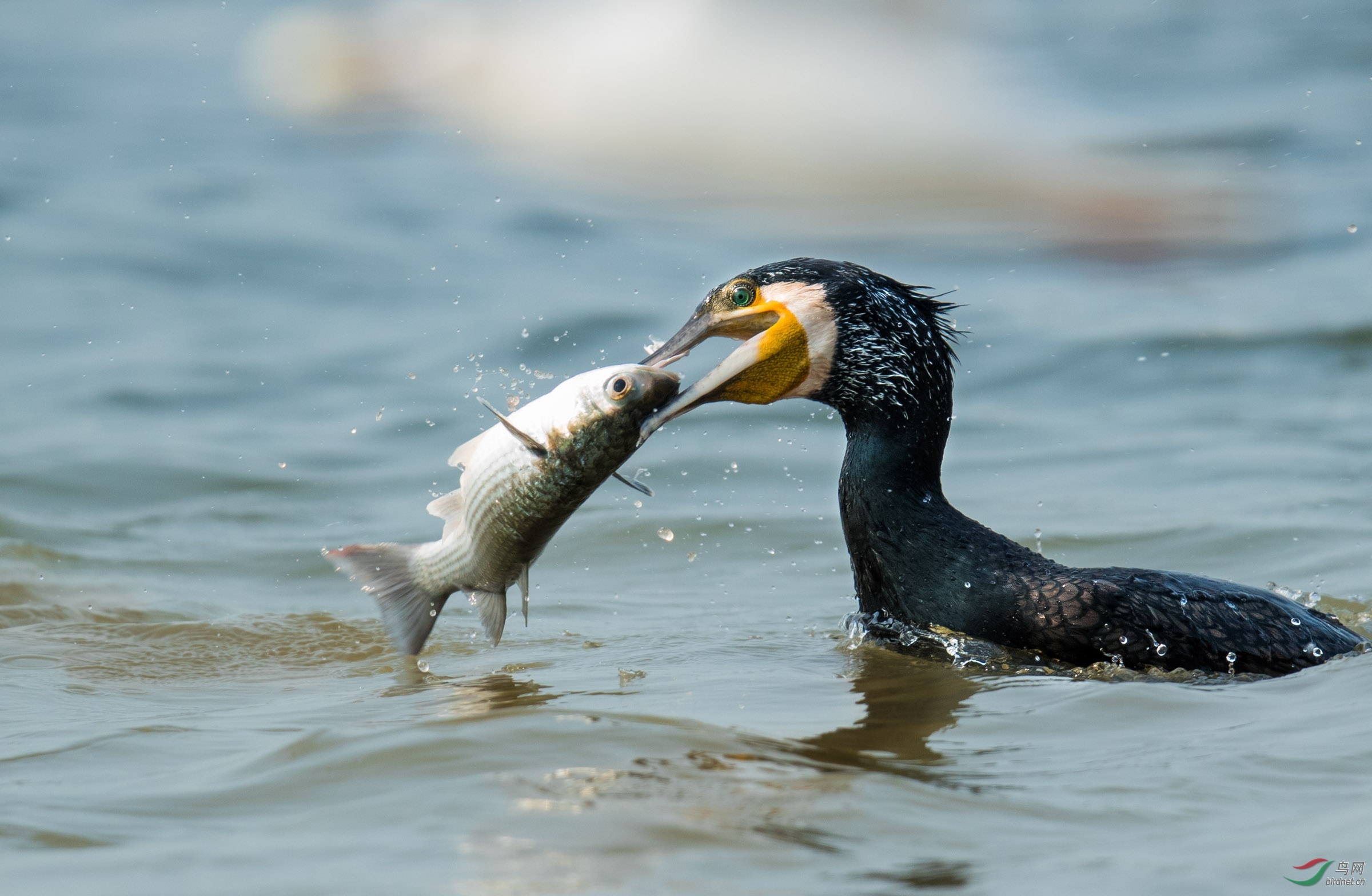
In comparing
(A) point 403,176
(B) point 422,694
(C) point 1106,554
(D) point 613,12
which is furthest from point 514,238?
(B) point 422,694

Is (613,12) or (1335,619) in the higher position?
(613,12)

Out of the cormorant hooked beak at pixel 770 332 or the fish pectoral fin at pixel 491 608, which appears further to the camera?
the cormorant hooked beak at pixel 770 332

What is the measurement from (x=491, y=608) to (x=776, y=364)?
3.87ft

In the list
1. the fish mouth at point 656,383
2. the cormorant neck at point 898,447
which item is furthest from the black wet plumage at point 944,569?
the fish mouth at point 656,383

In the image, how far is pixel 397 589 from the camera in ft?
15.2

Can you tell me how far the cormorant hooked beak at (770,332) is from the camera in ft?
15.8

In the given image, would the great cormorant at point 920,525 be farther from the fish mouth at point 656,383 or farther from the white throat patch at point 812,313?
the fish mouth at point 656,383

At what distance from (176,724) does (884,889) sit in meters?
2.27

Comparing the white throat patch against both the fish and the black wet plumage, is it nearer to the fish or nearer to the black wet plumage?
the black wet plumage

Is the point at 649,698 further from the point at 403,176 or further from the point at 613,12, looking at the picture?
the point at 613,12

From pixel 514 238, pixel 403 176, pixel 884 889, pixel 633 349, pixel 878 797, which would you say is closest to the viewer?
pixel 884 889

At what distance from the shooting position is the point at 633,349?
10711mm

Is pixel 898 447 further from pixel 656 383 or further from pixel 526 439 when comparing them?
pixel 526 439

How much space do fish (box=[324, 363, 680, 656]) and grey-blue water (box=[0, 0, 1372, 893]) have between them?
0.33 meters
